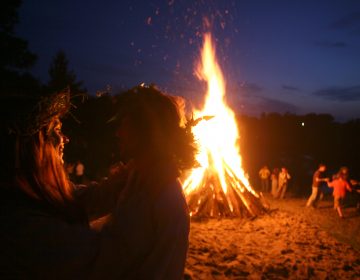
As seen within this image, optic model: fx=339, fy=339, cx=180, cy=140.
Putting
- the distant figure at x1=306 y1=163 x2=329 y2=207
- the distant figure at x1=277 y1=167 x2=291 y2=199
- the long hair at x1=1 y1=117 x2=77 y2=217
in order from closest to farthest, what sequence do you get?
the long hair at x1=1 y1=117 x2=77 y2=217, the distant figure at x1=306 y1=163 x2=329 y2=207, the distant figure at x1=277 y1=167 x2=291 y2=199

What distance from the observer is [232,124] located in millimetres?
Answer: 12625

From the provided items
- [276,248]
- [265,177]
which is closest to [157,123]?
[276,248]

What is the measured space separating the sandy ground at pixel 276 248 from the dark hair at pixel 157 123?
14.1ft

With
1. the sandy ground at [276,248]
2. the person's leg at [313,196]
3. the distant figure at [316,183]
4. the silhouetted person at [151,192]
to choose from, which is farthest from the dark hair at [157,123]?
the person's leg at [313,196]

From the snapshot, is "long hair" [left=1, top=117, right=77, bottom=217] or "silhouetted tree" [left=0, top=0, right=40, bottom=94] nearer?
"long hair" [left=1, top=117, right=77, bottom=217]

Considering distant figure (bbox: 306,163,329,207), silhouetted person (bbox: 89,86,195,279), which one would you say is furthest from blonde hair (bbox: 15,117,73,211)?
distant figure (bbox: 306,163,329,207)

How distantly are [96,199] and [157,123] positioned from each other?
1.96 ft

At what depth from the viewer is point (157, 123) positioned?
1.88 metres

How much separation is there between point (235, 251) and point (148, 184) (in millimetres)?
6101

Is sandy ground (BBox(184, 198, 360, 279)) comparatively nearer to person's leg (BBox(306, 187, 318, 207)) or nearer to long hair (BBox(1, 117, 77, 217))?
person's leg (BBox(306, 187, 318, 207))

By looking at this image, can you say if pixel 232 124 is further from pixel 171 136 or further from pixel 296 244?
pixel 171 136

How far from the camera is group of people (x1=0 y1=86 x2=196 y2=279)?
3.85 feet

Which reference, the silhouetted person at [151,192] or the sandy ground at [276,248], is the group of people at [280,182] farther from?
the silhouetted person at [151,192]

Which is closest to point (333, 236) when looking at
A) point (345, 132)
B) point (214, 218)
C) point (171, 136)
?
point (214, 218)
